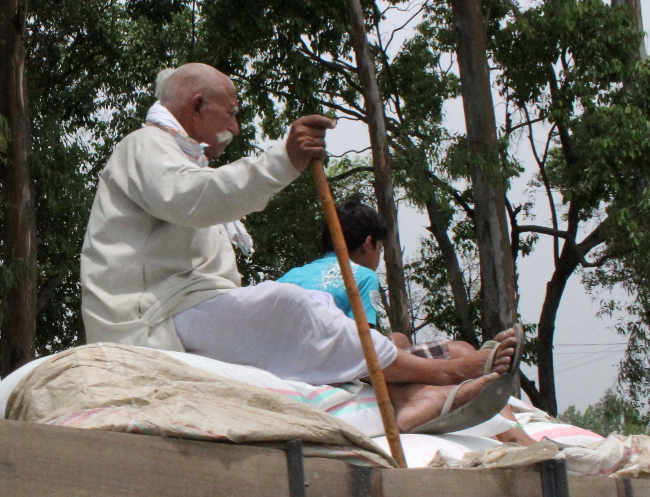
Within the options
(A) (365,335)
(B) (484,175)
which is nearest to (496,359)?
(A) (365,335)

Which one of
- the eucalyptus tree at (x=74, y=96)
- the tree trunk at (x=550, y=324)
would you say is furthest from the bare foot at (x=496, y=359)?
the tree trunk at (x=550, y=324)

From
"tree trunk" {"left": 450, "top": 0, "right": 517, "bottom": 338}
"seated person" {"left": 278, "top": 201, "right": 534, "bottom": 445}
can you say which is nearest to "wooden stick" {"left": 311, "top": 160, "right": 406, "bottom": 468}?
"seated person" {"left": 278, "top": 201, "right": 534, "bottom": 445}

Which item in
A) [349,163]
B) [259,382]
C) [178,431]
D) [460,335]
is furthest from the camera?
[349,163]

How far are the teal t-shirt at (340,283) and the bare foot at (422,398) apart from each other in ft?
2.61

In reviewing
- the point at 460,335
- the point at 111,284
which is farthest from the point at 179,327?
the point at 460,335

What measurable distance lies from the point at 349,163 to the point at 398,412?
594 inches

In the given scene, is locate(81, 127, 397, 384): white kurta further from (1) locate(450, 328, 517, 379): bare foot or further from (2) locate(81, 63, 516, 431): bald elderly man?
(1) locate(450, 328, 517, 379): bare foot

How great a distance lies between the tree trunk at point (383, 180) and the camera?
34.1 ft

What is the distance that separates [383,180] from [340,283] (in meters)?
6.84

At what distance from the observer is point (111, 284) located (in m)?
2.63

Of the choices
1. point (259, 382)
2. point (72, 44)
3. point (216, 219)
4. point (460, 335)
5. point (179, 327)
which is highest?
point (72, 44)

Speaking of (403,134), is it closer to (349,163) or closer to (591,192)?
(591,192)

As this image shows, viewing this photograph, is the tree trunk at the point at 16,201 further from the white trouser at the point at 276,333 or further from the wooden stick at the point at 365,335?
the wooden stick at the point at 365,335

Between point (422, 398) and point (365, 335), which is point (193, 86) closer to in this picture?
point (365, 335)
